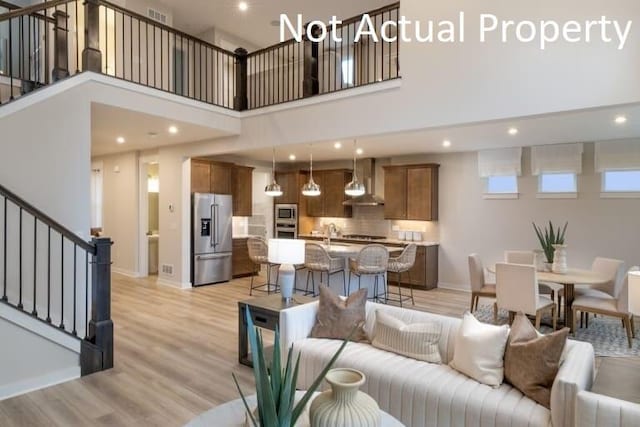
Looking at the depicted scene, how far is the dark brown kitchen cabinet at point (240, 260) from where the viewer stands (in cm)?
845

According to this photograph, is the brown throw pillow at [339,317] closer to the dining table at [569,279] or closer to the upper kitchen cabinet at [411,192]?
the dining table at [569,279]

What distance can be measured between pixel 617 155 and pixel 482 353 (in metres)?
5.45

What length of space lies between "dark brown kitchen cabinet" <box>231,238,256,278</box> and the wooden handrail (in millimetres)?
4744

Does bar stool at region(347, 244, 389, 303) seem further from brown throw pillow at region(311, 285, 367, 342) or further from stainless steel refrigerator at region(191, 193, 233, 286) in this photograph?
stainless steel refrigerator at region(191, 193, 233, 286)

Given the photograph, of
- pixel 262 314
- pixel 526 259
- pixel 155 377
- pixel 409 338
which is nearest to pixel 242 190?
pixel 262 314

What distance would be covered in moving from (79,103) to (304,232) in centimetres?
596

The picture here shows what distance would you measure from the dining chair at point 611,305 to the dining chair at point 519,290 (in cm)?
32

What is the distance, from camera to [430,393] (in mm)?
2398

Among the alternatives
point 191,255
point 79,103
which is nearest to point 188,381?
point 79,103

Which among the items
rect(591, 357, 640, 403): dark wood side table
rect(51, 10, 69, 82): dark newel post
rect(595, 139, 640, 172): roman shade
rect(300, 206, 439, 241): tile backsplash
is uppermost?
rect(51, 10, 69, 82): dark newel post

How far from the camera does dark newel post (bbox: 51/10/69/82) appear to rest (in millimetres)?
4633

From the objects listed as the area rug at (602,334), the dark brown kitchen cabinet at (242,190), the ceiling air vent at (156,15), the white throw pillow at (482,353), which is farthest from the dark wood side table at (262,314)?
the ceiling air vent at (156,15)

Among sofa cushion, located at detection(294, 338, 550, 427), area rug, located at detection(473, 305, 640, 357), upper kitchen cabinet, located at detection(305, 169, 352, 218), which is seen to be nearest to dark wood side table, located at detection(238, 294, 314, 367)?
sofa cushion, located at detection(294, 338, 550, 427)

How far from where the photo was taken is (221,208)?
26.3ft
